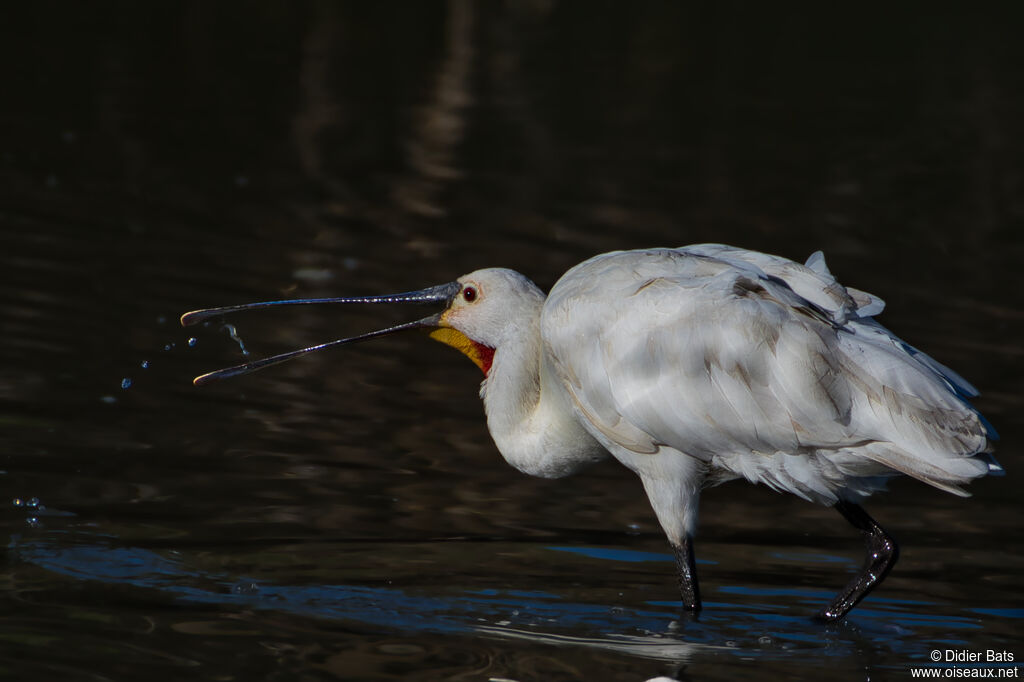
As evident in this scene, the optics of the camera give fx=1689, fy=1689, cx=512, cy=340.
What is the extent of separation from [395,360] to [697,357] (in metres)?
4.16

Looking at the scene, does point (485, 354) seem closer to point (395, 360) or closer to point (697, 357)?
point (697, 357)

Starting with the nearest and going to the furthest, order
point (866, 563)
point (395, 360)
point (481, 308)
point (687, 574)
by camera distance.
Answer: point (687, 574) → point (866, 563) → point (481, 308) → point (395, 360)

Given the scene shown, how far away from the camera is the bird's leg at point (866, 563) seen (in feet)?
22.1

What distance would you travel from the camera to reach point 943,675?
619 cm

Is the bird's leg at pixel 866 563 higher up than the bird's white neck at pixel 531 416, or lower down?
lower down

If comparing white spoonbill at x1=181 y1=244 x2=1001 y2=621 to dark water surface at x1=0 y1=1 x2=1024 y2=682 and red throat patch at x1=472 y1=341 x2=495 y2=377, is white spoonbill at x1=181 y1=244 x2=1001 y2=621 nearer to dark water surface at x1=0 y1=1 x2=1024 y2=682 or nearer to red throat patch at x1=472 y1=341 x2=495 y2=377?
red throat patch at x1=472 y1=341 x2=495 y2=377

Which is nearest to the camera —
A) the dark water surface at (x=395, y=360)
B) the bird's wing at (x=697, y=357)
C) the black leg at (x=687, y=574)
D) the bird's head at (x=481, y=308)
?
the bird's wing at (x=697, y=357)

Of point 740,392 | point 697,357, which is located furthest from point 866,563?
point 697,357

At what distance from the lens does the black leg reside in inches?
259

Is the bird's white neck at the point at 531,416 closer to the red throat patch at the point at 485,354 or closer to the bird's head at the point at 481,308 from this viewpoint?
the bird's head at the point at 481,308

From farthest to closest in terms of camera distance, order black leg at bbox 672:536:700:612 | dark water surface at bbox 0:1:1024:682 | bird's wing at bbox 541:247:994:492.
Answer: black leg at bbox 672:536:700:612 → dark water surface at bbox 0:1:1024:682 → bird's wing at bbox 541:247:994:492

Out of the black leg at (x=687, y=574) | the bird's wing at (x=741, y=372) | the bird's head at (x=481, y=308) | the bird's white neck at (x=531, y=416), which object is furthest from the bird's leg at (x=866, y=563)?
the bird's head at (x=481, y=308)

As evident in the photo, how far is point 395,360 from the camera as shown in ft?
33.7

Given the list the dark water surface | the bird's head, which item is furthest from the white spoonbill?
the dark water surface
